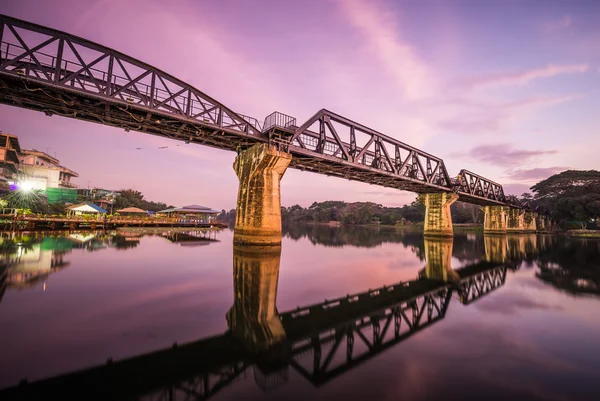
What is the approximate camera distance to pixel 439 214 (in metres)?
46.3

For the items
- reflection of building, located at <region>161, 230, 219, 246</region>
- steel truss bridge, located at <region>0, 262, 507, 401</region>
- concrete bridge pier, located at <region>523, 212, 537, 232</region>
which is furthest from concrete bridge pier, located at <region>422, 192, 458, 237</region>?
concrete bridge pier, located at <region>523, 212, 537, 232</region>

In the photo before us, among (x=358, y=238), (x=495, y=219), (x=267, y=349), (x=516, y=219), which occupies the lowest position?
(x=358, y=238)

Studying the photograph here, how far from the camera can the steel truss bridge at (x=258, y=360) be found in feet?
12.9

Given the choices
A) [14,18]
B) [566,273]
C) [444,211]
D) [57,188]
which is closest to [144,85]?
[14,18]

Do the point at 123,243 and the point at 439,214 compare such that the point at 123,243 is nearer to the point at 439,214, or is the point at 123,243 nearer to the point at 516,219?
the point at 439,214

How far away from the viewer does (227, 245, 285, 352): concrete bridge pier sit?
606 cm

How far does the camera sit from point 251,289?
10547 millimetres

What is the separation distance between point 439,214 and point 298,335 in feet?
157

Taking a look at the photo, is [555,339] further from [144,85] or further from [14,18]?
[14,18]

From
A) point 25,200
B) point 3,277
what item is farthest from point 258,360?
point 25,200

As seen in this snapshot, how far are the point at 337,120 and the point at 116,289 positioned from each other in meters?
25.5

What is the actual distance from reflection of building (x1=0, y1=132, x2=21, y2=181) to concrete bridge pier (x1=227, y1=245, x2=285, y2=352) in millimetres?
63242

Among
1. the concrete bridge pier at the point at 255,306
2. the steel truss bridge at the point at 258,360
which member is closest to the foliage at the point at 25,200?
the concrete bridge pier at the point at 255,306

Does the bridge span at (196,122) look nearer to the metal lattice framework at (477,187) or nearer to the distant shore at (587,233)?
the metal lattice framework at (477,187)
